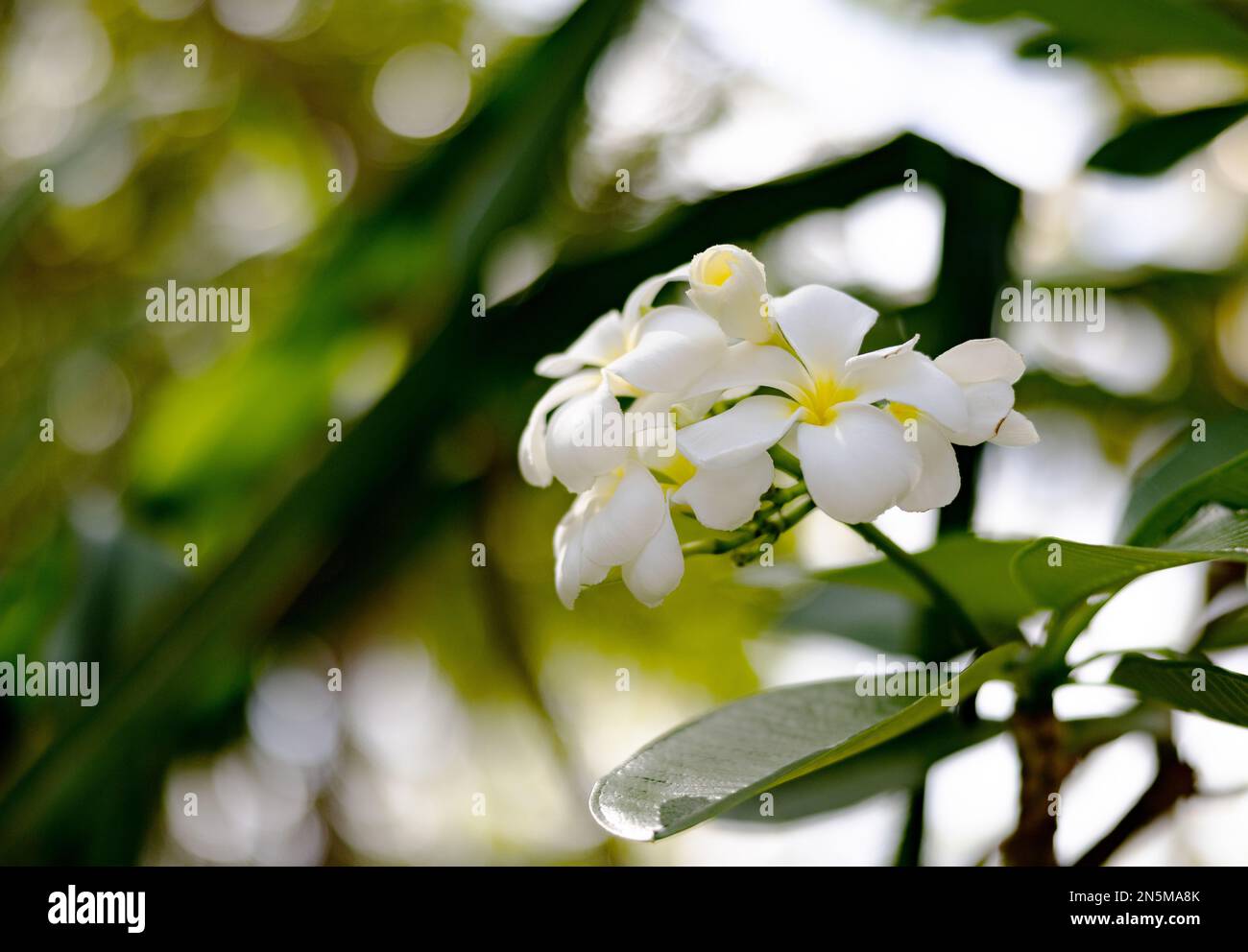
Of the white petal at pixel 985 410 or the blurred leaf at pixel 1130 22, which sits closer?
the white petal at pixel 985 410

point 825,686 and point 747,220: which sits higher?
point 747,220

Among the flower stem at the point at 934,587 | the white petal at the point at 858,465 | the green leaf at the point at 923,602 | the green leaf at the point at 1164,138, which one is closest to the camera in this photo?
the white petal at the point at 858,465

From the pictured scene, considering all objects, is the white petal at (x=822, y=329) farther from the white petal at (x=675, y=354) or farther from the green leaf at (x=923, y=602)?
the green leaf at (x=923, y=602)

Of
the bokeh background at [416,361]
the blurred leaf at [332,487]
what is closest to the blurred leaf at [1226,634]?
the bokeh background at [416,361]

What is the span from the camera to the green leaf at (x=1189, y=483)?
1.73ft

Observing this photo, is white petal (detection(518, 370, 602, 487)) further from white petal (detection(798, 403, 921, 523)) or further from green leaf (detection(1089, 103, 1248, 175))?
green leaf (detection(1089, 103, 1248, 175))

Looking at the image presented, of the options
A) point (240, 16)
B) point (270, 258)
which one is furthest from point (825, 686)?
point (240, 16)

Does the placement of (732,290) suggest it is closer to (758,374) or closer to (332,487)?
(758,374)

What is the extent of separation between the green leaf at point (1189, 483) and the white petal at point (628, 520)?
0.28m

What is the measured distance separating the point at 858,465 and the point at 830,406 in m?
0.06

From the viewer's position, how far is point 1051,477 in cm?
120
